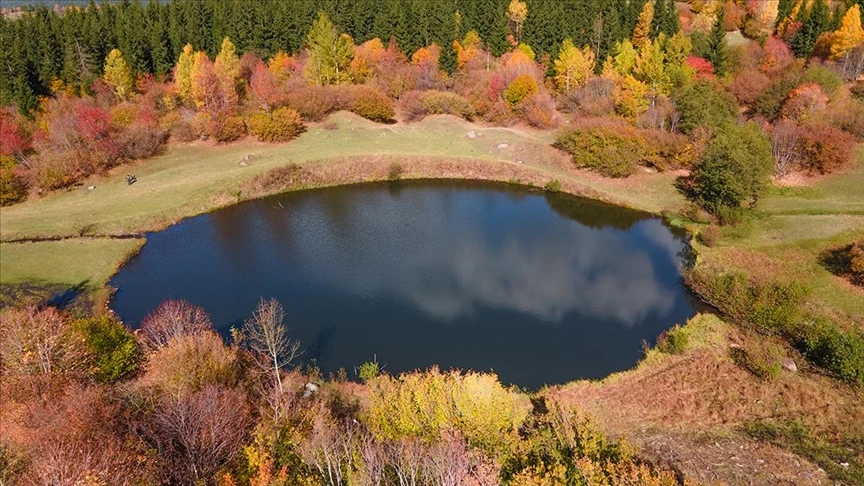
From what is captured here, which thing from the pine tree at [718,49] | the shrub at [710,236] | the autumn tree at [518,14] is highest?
the autumn tree at [518,14]

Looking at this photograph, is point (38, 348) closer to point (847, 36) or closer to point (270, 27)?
point (270, 27)

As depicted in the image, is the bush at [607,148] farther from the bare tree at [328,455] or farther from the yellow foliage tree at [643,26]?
the bare tree at [328,455]

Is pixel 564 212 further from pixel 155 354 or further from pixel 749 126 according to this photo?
pixel 155 354

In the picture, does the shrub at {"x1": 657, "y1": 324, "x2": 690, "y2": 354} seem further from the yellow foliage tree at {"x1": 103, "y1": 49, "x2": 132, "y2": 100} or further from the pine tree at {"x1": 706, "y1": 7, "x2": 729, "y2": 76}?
the yellow foliage tree at {"x1": 103, "y1": 49, "x2": 132, "y2": 100}

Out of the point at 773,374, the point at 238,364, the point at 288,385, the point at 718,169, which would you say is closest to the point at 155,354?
the point at 238,364

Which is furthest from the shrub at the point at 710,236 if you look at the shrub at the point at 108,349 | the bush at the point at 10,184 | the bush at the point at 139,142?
the bush at the point at 10,184

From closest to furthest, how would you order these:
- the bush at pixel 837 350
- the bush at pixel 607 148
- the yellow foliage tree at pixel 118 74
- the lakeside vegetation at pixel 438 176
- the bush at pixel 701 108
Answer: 1. the lakeside vegetation at pixel 438 176
2. the bush at pixel 837 350
3. the bush at pixel 607 148
4. the bush at pixel 701 108
5. the yellow foliage tree at pixel 118 74

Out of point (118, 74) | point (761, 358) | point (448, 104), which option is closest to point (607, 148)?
point (448, 104)
